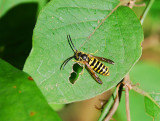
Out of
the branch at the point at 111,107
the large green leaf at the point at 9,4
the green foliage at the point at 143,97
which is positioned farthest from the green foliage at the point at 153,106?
the large green leaf at the point at 9,4

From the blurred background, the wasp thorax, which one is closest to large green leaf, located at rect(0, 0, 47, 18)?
the blurred background

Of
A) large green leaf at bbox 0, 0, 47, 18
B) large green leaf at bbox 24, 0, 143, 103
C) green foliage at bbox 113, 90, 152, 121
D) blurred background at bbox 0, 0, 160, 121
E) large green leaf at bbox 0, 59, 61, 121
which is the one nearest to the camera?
large green leaf at bbox 0, 59, 61, 121

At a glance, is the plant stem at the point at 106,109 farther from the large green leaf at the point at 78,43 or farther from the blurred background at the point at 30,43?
the large green leaf at the point at 78,43

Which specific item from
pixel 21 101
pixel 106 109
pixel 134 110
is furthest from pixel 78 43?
pixel 134 110

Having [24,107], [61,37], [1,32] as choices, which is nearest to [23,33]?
[1,32]

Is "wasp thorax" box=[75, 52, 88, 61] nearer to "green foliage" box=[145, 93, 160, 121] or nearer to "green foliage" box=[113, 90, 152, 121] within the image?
"green foliage" box=[145, 93, 160, 121]

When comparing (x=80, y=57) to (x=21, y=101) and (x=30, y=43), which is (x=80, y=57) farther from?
(x=30, y=43)
